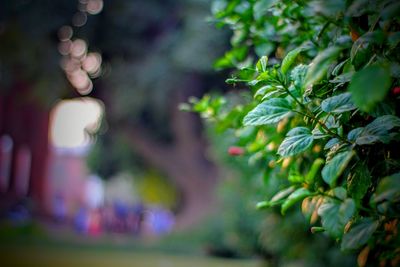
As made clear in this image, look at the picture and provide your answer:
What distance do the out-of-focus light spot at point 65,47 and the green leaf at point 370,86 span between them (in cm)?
1131

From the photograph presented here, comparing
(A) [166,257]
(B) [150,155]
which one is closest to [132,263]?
(A) [166,257]

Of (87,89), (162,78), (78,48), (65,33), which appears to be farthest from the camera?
(87,89)

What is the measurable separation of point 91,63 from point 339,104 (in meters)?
11.7

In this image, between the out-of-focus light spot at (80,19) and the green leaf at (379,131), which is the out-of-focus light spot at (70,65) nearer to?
the out-of-focus light spot at (80,19)

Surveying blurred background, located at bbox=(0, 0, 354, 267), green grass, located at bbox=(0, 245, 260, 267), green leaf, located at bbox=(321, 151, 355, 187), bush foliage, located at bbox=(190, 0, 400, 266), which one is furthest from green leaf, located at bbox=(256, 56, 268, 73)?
green grass, located at bbox=(0, 245, 260, 267)

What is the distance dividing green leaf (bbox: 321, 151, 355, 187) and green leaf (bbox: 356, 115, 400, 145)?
0.17 ft

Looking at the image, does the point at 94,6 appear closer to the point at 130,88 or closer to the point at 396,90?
the point at 130,88

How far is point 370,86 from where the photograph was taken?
712mm

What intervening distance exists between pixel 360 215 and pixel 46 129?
20544 mm

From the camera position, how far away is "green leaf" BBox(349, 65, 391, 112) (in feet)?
2.30

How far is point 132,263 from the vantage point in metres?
9.05

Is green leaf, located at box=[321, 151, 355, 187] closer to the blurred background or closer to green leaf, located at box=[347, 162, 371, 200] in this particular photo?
green leaf, located at box=[347, 162, 371, 200]

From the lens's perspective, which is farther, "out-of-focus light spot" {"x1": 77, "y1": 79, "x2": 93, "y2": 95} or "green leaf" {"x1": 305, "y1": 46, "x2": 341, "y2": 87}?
"out-of-focus light spot" {"x1": 77, "y1": 79, "x2": 93, "y2": 95}

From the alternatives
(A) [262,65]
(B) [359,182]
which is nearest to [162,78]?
(A) [262,65]
